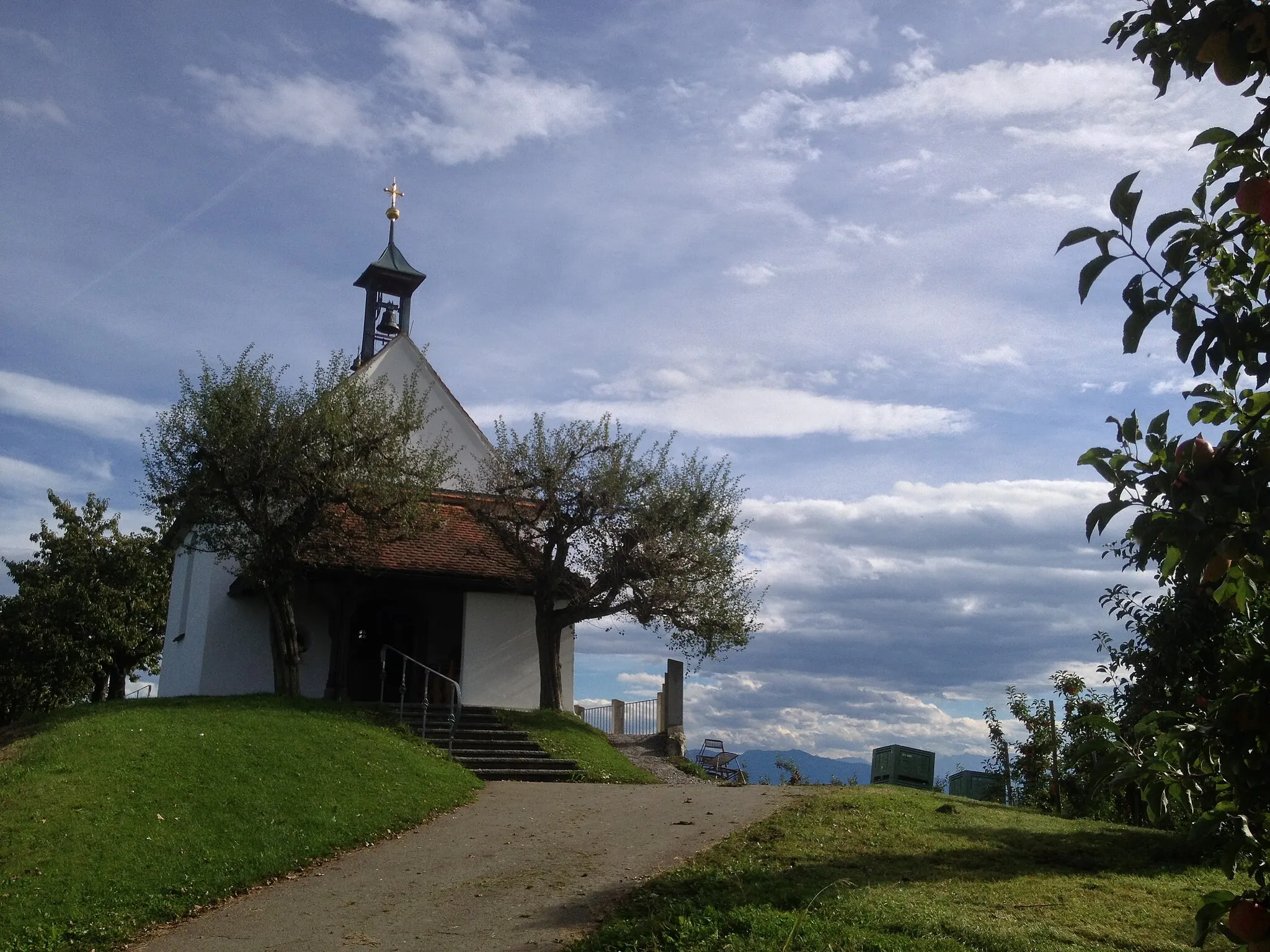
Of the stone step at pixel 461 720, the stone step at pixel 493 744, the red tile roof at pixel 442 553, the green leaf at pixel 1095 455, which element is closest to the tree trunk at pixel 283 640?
the red tile roof at pixel 442 553

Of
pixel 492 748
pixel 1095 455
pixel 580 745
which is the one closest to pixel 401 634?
pixel 580 745

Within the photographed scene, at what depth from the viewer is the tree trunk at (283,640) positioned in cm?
2141

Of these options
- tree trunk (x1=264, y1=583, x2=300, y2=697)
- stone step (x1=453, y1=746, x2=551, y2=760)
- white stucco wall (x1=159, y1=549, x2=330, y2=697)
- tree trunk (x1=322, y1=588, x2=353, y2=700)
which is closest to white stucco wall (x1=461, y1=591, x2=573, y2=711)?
tree trunk (x1=322, y1=588, x2=353, y2=700)

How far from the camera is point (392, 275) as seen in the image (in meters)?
33.8

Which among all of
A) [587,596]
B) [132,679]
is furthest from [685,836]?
[132,679]

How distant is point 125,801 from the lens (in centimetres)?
1215

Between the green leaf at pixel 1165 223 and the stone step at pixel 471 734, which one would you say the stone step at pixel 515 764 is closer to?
the stone step at pixel 471 734

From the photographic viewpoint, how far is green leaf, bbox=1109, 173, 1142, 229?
10.2ft

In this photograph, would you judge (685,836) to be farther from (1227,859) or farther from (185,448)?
(185,448)

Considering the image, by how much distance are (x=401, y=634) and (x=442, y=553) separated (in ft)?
11.6

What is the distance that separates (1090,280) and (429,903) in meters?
8.52

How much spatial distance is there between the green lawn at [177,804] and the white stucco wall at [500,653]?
499 cm

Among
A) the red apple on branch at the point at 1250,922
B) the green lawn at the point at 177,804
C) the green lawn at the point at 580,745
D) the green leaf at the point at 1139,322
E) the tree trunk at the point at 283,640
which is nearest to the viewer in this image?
the red apple on branch at the point at 1250,922

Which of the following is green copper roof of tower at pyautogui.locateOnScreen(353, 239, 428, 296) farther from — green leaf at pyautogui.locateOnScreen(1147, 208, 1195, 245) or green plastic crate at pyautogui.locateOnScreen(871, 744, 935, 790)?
green leaf at pyautogui.locateOnScreen(1147, 208, 1195, 245)
